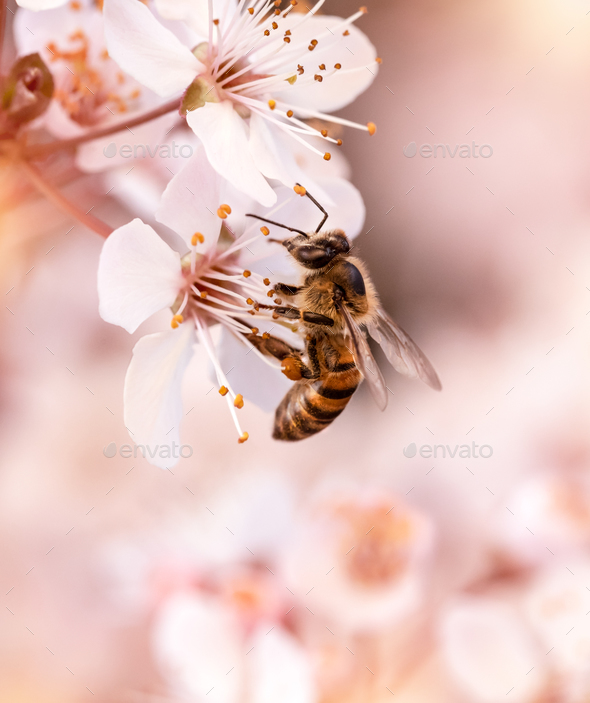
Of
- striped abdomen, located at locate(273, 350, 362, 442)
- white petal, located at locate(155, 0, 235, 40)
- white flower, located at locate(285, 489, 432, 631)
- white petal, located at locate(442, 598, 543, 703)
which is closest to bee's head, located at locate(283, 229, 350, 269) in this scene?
striped abdomen, located at locate(273, 350, 362, 442)

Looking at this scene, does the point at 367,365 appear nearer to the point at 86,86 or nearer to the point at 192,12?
the point at 192,12

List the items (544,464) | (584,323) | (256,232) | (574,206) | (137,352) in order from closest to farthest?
→ (137,352) < (256,232) < (544,464) < (584,323) < (574,206)

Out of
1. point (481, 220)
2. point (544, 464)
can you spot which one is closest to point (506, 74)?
point (481, 220)

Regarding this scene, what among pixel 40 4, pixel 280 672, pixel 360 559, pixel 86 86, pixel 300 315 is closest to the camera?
pixel 40 4

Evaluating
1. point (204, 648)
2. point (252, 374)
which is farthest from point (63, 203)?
point (204, 648)

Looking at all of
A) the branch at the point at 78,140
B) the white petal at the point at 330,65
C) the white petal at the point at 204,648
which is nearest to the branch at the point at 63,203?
the branch at the point at 78,140

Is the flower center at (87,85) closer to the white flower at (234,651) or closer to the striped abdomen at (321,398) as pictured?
the striped abdomen at (321,398)

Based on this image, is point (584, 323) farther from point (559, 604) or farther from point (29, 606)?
point (29, 606)
